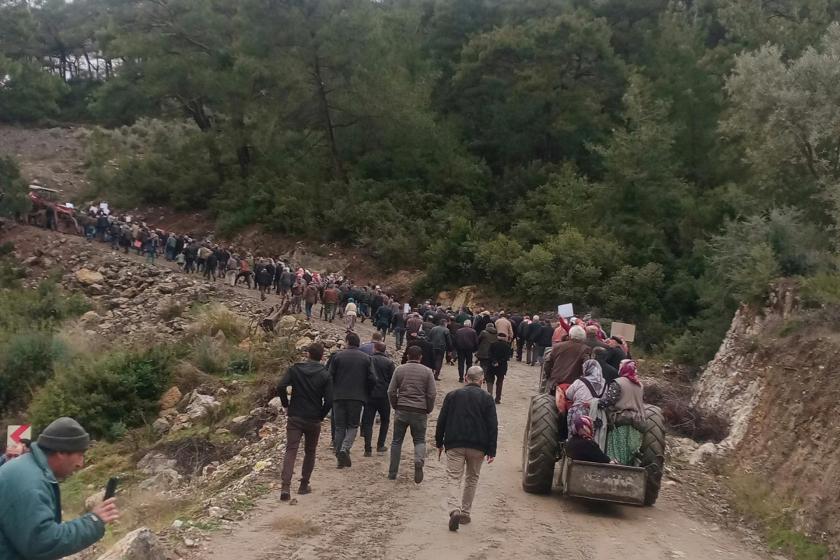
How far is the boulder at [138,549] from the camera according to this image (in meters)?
7.22

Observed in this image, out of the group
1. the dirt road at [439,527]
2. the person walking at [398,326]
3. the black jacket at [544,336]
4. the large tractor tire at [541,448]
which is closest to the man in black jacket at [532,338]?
the black jacket at [544,336]

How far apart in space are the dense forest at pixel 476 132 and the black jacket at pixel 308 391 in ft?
71.1

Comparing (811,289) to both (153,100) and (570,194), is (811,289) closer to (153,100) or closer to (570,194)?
(570,194)

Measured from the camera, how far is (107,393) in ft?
71.7

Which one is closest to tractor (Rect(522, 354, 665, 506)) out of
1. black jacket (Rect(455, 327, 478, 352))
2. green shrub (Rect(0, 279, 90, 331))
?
black jacket (Rect(455, 327, 478, 352))

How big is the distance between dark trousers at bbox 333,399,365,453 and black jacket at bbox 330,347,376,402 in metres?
0.11

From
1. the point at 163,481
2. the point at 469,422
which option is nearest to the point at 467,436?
the point at 469,422

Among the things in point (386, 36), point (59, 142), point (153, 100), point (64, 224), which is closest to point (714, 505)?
point (64, 224)

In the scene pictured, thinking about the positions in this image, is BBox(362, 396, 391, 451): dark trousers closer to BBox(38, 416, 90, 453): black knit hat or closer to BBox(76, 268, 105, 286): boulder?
BBox(38, 416, 90, 453): black knit hat

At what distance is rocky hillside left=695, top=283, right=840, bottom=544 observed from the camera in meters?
11.3

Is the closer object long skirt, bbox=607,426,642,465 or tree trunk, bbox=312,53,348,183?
long skirt, bbox=607,426,642,465

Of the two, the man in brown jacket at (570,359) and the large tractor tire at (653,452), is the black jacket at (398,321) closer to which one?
the man in brown jacket at (570,359)

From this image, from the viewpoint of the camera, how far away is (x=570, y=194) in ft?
139

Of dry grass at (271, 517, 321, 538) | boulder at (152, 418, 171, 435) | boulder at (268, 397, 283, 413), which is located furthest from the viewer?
boulder at (152, 418, 171, 435)
